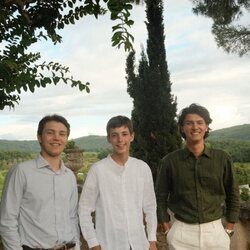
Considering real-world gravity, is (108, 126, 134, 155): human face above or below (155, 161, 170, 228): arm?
above

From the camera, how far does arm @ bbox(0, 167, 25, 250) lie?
259cm

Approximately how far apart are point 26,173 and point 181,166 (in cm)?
132

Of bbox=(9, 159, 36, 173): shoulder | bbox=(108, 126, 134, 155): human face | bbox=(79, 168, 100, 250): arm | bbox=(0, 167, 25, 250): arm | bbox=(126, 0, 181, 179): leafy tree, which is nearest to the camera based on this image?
bbox=(0, 167, 25, 250): arm

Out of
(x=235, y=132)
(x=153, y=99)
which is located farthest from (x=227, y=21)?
(x=235, y=132)

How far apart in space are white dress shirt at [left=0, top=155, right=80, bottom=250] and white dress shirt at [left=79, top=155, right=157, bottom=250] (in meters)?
0.25

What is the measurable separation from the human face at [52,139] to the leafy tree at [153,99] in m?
7.50

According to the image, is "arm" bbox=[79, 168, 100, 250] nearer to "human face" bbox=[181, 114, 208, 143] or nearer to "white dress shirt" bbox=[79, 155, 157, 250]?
"white dress shirt" bbox=[79, 155, 157, 250]

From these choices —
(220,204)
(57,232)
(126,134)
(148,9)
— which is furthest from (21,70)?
(148,9)

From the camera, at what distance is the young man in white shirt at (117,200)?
3002mm

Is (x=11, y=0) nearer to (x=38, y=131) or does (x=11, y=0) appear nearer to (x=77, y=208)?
(x=38, y=131)

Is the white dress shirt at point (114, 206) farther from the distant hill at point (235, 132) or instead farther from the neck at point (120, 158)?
the distant hill at point (235, 132)

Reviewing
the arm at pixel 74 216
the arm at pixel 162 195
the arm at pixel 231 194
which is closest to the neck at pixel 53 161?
the arm at pixel 74 216

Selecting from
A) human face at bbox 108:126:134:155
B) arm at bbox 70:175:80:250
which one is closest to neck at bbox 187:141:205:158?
human face at bbox 108:126:134:155

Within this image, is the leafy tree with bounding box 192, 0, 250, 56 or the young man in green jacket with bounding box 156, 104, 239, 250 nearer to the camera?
the young man in green jacket with bounding box 156, 104, 239, 250
